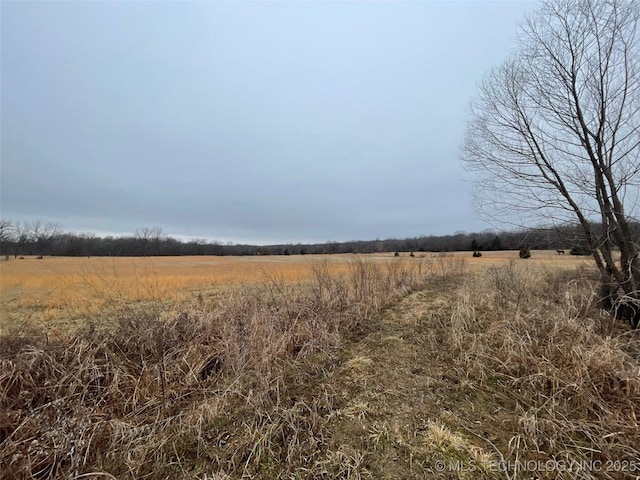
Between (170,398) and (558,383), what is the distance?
4727 mm

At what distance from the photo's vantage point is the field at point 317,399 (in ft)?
7.98

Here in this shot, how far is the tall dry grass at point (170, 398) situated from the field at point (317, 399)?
0.06 ft

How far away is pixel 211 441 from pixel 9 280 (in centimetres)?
2226

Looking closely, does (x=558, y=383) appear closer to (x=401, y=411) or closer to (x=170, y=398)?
(x=401, y=411)

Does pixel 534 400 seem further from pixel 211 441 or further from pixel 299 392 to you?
pixel 211 441

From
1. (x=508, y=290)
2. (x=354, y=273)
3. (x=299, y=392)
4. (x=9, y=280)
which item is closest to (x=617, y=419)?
(x=299, y=392)

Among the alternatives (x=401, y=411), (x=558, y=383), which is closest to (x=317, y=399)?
(x=401, y=411)

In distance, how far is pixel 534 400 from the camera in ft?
10.1

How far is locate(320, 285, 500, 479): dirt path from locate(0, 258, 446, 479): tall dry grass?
0.26 metres

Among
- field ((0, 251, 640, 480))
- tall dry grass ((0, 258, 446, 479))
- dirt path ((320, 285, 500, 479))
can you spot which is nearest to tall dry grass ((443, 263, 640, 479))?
field ((0, 251, 640, 480))

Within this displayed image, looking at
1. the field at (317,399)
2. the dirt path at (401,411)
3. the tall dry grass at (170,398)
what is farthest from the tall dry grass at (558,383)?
the tall dry grass at (170,398)

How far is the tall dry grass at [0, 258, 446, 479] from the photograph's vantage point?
8.21 ft

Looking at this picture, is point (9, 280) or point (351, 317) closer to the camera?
point (351, 317)

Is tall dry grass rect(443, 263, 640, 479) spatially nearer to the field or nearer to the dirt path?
the field
